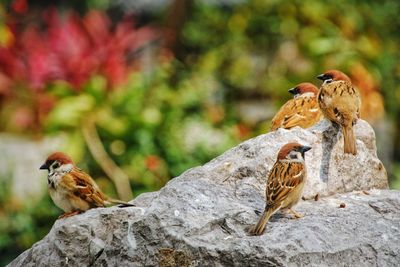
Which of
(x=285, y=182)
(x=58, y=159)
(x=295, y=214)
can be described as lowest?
(x=295, y=214)

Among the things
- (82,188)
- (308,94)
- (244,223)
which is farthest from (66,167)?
(308,94)

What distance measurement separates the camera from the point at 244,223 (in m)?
4.59

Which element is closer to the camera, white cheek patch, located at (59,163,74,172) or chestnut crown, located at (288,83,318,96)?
white cheek patch, located at (59,163,74,172)

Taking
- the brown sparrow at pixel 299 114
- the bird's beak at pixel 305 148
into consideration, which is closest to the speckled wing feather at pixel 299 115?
the brown sparrow at pixel 299 114

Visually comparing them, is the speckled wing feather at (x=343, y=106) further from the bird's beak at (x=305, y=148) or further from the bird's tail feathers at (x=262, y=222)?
the bird's tail feathers at (x=262, y=222)

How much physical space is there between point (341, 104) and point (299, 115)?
0.38m

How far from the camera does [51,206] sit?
29.5ft

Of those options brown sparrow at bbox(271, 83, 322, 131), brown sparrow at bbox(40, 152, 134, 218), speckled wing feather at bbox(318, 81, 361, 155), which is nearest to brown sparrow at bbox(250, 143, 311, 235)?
speckled wing feather at bbox(318, 81, 361, 155)

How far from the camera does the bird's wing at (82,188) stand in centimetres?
535

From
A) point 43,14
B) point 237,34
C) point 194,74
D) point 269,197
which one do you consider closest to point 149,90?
point 194,74

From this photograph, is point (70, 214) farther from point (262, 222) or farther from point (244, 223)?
point (262, 222)

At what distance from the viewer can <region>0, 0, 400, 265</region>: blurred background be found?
9.34 metres

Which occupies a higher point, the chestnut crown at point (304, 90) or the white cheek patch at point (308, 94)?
the chestnut crown at point (304, 90)

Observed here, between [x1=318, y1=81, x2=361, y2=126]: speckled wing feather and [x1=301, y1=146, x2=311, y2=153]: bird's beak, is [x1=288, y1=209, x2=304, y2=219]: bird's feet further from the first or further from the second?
[x1=318, y1=81, x2=361, y2=126]: speckled wing feather
